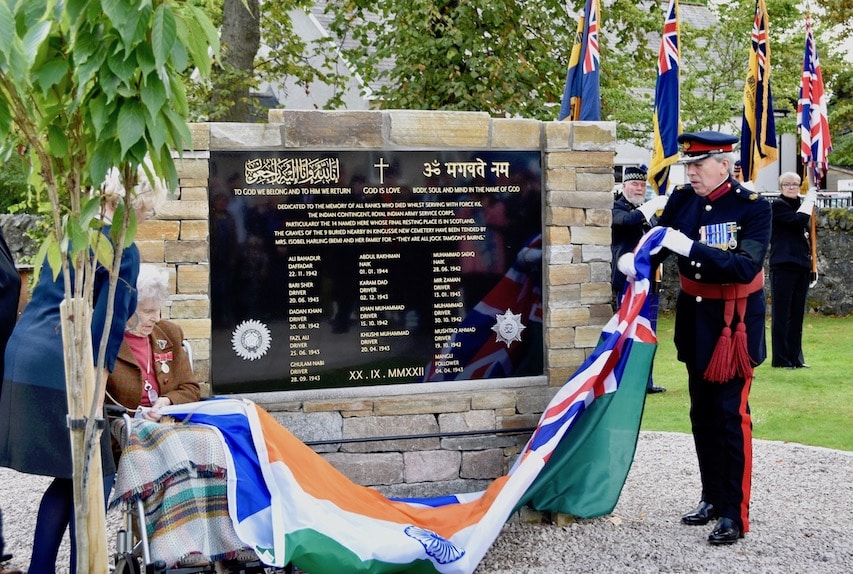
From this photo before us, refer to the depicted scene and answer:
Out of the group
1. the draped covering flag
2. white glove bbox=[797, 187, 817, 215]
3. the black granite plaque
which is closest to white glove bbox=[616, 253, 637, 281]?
the black granite plaque

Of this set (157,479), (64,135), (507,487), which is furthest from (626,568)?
(64,135)

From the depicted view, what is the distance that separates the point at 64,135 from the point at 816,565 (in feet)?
13.6

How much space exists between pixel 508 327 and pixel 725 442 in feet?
4.39

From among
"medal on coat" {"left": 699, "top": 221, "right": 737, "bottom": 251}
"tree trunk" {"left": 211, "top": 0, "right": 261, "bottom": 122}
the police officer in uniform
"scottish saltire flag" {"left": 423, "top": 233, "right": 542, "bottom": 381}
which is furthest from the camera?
"tree trunk" {"left": 211, "top": 0, "right": 261, "bottom": 122}

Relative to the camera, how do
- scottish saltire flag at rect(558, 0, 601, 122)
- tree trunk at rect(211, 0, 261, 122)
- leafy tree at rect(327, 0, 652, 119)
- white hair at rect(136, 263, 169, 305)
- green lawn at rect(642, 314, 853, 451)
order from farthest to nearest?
1. tree trunk at rect(211, 0, 261, 122)
2. leafy tree at rect(327, 0, 652, 119)
3. scottish saltire flag at rect(558, 0, 601, 122)
4. green lawn at rect(642, 314, 853, 451)
5. white hair at rect(136, 263, 169, 305)

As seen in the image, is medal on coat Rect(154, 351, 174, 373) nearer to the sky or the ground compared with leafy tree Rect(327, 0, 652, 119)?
nearer to the ground

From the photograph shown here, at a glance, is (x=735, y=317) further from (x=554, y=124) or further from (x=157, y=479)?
(x=157, y=479)

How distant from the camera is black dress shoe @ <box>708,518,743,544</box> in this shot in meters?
5.56

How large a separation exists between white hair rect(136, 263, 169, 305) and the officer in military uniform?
2552 mm

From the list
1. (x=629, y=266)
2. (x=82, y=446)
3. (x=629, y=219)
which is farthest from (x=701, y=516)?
(x=629, y=219)

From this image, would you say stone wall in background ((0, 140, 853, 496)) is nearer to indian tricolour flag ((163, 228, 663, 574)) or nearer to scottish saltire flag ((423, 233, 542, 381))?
scottish saltire flag ((423, 233, 542, 381))

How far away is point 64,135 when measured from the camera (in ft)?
9.82

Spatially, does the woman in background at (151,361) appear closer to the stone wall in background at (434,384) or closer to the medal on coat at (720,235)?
the stone wall in background at (434,384)

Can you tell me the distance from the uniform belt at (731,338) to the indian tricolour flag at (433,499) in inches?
14.1
